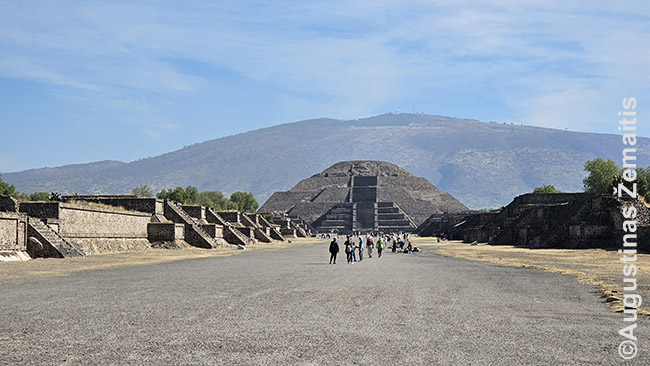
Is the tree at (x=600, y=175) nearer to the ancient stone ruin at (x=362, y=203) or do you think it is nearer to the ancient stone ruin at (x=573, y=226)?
the ancient stone ruin at (x=573, y=226)

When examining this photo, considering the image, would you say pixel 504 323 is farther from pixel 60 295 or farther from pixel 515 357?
pixel 60 295

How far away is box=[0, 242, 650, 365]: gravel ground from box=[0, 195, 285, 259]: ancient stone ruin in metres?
11.7

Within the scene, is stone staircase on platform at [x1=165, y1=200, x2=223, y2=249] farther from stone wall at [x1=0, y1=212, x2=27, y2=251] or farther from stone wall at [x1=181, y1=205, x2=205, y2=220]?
stone wall at [x1=0, y1=212, x2=27, y2=251]

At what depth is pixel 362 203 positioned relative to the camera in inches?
6073

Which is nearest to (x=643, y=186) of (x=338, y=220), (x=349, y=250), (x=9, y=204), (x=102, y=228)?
(x=349, y=250)

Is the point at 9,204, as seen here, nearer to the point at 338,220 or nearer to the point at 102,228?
the point at 102,228

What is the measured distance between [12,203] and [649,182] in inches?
2175

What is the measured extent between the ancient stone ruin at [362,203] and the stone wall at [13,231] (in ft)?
353

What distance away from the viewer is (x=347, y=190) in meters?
173

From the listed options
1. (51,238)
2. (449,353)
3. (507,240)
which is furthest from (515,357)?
(507,240)

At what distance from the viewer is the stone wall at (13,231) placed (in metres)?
29.6

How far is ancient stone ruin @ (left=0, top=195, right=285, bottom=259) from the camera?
1243 inches

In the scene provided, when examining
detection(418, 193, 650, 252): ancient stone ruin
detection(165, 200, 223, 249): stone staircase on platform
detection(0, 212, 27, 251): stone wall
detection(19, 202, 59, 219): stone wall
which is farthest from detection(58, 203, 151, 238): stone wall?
detection(418, 193, 650, 252): ancient stone ruin

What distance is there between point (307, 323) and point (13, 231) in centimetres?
2235
